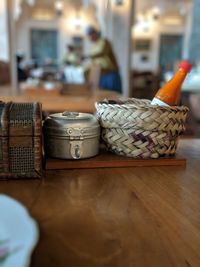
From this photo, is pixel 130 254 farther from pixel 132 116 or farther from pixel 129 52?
pixel 129 52

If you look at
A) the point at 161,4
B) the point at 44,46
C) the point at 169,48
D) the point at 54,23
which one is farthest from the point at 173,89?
the point at 169,48

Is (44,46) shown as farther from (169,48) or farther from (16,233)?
(16,233)

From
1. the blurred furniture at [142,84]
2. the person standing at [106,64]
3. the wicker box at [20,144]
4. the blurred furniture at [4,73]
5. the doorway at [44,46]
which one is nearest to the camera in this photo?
the wicker box at [20,144]

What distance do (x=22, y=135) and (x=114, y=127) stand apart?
0.20 metres

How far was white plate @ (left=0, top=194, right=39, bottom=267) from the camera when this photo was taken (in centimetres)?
30

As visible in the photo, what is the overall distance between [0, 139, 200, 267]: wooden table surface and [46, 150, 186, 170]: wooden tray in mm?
15

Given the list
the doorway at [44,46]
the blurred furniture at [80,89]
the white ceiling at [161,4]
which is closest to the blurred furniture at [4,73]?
the blurred furniture at [80,89]

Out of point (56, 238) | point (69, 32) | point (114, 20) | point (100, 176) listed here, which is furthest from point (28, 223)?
point (69, 32)

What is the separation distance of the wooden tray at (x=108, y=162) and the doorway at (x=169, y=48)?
10.5m

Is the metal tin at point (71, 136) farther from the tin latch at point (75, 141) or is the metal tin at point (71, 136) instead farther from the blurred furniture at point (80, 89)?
the blurred furniture at point (80, 89)

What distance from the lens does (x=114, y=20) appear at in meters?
5.13

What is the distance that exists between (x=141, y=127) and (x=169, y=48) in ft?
35.6

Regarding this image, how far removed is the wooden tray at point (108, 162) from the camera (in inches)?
25.1

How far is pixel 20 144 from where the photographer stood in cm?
56
